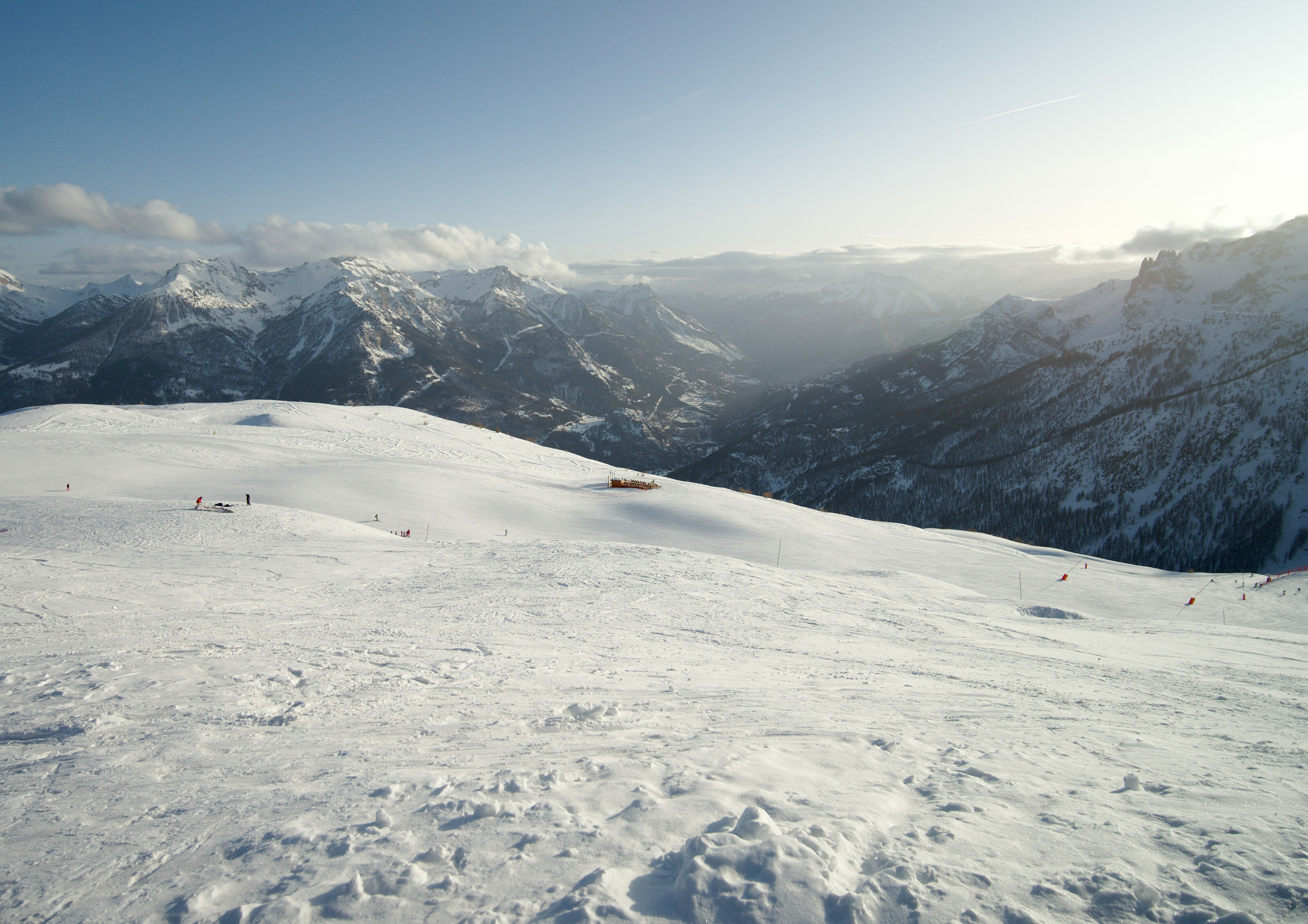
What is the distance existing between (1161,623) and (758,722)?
19.6 meters

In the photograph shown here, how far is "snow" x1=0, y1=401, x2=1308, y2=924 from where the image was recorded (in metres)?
4.69

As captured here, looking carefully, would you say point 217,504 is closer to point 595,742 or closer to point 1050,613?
point 595,742

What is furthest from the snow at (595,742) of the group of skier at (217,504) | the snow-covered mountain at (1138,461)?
the snow-covered mountain at (1138,461)

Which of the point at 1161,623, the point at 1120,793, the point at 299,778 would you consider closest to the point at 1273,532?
the point at 1161,623

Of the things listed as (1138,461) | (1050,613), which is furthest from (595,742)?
(1138,461)

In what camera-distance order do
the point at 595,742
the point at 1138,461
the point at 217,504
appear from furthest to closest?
1. the point at 1138,461
2. the point at 217,504
3. the point at 595,742

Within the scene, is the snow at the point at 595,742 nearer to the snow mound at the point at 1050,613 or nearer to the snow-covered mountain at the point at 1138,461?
the snow mound at the point at 1050,613

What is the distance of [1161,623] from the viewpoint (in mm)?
19469

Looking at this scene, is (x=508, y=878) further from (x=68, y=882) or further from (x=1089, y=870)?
(x=1089, y=870)

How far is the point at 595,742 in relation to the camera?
741 centimetres

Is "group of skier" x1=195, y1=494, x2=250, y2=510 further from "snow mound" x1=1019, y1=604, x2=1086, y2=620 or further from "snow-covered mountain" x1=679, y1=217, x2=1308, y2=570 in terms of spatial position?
"snow-covered mountain" x1=679, y1=217, x2=1308, y2=570

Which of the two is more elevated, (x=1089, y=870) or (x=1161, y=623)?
(x=1089, y=870)

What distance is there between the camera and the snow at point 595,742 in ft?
15.4

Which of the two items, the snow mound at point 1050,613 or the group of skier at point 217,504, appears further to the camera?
the group of skier at point 217,504
